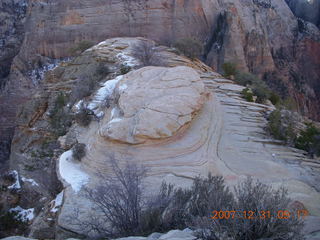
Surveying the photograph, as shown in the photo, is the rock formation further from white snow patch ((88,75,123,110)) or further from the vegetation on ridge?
the vegetation on ridge

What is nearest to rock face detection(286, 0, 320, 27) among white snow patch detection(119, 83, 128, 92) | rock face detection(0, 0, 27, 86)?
rock face detection(0, 0, 27, 86)

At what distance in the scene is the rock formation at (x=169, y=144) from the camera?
7344 millimetres

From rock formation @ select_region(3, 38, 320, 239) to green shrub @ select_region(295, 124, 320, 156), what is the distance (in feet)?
0.80

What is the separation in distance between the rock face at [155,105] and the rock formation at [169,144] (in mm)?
24

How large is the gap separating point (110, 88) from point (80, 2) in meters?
17.6

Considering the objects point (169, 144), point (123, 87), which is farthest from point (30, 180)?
point (169, 144)

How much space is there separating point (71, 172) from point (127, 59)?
292 inches

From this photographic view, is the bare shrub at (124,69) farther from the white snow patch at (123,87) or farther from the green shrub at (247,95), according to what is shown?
the green shrub at (247,95)

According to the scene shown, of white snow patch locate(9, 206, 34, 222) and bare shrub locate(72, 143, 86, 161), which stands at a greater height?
bare shrub locate(72, 143, 86, 161)

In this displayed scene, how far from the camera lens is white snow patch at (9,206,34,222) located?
9.76 metres

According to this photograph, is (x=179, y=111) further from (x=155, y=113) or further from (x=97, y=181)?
(x=97, y=181)

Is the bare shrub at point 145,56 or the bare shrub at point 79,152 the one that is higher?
the bare shrub at point 145,56

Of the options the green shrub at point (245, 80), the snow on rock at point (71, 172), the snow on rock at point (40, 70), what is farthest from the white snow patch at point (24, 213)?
the snow on rock at point (40, 70)

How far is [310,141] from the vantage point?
8867 millimetres
